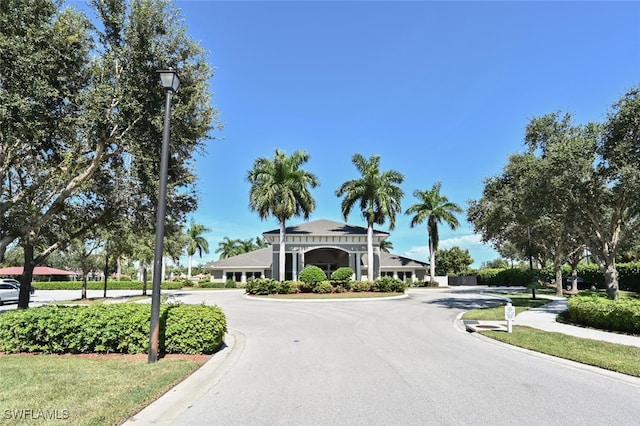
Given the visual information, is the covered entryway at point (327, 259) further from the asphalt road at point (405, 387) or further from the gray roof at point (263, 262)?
the asphalt road at point (405, 387)

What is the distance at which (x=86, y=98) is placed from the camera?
10000 millimetres

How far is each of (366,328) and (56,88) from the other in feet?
37.5

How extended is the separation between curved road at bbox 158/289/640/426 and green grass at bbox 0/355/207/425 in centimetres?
81

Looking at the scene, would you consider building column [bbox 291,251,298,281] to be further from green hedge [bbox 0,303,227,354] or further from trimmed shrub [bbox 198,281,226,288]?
green hedge [bbox 0,303,227,354]

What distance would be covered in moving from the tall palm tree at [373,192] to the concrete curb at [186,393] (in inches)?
1002

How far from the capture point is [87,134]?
34.9 feet

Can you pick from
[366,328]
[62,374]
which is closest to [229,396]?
[62,374]

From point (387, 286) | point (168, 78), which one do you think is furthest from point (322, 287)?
point (168, 78)

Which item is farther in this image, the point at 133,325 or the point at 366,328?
the point at 366,328

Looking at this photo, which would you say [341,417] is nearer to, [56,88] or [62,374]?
[62,374]

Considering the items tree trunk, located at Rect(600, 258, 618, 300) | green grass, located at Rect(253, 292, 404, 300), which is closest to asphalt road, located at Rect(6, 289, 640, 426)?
tree trunk, located at Rect(600, 258, 618, 300)

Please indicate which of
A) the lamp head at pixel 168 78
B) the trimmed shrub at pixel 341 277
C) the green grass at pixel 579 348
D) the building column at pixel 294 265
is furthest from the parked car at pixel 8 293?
the green grass at pixel 579 348

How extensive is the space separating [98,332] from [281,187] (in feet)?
80.0

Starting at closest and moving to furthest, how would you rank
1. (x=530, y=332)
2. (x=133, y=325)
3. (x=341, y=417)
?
(x=341, y=417) → (x=133, y=325) → (x=530, y=332)
